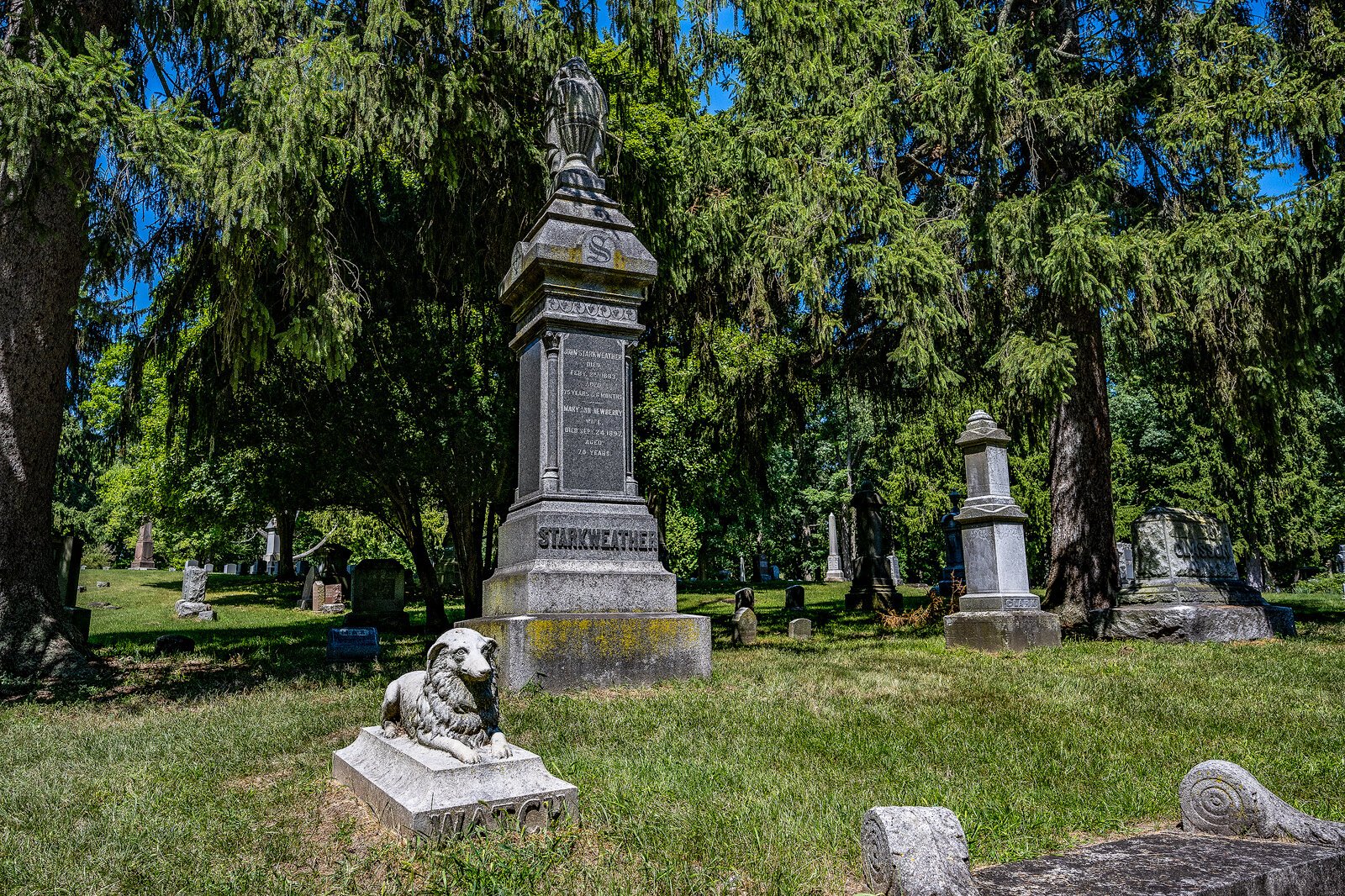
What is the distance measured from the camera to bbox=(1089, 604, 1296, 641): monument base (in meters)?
10.8

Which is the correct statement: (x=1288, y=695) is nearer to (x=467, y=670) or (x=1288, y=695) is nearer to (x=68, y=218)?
(x=467, y=670)

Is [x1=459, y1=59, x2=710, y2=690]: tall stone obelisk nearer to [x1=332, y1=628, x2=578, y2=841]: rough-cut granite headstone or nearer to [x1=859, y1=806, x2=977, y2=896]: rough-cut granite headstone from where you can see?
[x1=332, y1=628, x2=578, y2=841]: rough-cut granite headstone

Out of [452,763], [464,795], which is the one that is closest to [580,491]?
[452,763]

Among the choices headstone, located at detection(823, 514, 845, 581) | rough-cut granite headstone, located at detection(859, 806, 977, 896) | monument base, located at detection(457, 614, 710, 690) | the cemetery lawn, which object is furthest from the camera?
headstone, located at detection(823, 514, 845, 581)

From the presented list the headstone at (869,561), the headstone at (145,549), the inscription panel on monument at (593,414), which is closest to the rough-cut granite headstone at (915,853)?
the inscription panel on monument at (593,414)

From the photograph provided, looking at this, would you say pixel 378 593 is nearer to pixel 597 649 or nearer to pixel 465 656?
pixel 597 649

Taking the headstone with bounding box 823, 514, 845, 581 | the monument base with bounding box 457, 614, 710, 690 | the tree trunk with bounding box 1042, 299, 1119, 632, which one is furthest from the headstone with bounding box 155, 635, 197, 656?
the headstone with bounding box 823, 514, 845, 581

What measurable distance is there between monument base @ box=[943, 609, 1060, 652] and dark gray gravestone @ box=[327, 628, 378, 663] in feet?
23.3

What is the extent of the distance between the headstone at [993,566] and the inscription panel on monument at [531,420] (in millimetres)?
5691

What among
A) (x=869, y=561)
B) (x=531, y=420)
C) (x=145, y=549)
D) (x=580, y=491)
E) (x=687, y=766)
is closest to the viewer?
(x=687, y=766)

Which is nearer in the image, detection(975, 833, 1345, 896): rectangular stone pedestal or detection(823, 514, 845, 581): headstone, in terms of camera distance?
detection(975, 833, 1345, 896): rectangular stone pedestal

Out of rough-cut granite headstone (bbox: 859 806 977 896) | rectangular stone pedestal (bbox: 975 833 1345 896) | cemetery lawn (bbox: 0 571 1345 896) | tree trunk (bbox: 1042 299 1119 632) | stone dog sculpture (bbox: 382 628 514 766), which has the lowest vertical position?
cemetery lawn (bbox: 0 571 1345 896)

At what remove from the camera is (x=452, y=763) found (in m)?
3.58

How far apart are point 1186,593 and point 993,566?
2710 mm
